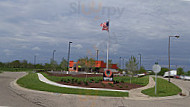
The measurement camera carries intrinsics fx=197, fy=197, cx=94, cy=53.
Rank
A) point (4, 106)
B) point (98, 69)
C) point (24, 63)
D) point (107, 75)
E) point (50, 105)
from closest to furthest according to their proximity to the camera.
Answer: point (4, 106), point (50, 105), point (107, 75), point (98, 69), point (24, 63)

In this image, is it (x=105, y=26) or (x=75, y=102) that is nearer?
(x=75, y=102)

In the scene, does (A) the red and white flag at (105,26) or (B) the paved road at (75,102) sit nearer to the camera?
(B) the paved road at (75,102)

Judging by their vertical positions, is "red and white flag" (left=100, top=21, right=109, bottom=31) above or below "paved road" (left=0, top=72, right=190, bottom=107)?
above

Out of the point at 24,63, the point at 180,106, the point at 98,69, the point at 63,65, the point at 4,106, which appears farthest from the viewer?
the point at 24,63

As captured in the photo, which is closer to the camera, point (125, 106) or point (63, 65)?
point (125, 106)

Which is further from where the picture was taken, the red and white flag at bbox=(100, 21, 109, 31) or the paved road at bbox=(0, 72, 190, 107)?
the red and white flag at bbox=(100, 21, 109, 31)

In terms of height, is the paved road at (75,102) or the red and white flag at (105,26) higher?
the red and white flag at (105,26)

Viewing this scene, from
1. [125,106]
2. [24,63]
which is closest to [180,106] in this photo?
[125,106]

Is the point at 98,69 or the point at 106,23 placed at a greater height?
the point at 106,23

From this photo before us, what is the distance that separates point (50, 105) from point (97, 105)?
2.39m

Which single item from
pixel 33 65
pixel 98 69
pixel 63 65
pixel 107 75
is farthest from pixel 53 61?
pixel 33 65

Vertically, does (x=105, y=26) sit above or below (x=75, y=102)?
above

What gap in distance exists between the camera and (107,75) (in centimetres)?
2316

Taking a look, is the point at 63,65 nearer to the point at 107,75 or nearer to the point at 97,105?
the point at 107,75
